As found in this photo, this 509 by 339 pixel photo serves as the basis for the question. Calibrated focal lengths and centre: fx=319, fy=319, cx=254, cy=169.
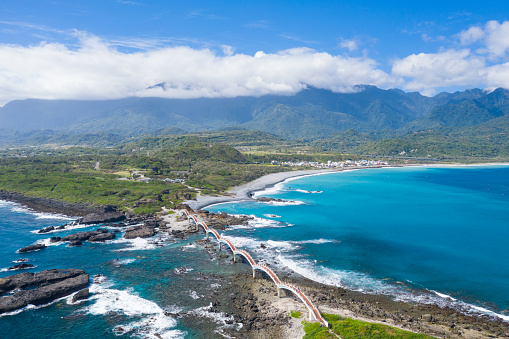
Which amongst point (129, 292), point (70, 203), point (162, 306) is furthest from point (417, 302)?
point (70, 203)

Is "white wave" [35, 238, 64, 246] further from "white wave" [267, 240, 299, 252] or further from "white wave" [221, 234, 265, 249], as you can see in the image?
"white wave" [267, 240, 299, 252]

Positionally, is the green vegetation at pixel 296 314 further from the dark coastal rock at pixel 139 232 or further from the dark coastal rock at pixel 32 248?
the dark coastal rock at pixel 32 248

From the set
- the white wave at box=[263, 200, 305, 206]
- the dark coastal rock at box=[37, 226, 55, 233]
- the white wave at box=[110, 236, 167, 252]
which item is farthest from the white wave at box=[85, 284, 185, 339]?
the white wave at box=[263, 200, 305, 206]

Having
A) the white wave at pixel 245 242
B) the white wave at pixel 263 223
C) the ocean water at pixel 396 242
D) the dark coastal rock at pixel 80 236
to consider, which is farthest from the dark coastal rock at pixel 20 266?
the white wave at pixel 263 223

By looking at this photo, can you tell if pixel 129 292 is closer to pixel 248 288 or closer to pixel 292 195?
pixel 248 288

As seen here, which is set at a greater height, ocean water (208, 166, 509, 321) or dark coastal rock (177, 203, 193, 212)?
dark coastal rock (177, 203, 193, 212)

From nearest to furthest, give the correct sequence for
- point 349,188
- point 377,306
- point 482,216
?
point 377,306
point 482,216
point 349,188
